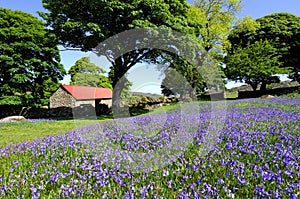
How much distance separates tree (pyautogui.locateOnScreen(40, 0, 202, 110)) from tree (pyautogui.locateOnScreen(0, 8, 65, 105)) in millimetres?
4711

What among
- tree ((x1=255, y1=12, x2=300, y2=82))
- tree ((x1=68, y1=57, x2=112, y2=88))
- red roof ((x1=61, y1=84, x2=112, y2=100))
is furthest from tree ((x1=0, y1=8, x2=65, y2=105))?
tree ((x1=255, y1=12, x2=300, y2=82))

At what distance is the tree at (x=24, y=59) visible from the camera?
87.0 feet

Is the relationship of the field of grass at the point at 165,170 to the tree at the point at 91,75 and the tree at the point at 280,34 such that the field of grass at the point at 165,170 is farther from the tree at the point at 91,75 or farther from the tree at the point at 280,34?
the tree at the point at 280,34

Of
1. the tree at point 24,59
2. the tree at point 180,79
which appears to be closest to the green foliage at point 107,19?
the tree at point 180,79

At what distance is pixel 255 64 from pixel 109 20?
21.2 meters

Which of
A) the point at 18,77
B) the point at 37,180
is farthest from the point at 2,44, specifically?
the point at 37,180

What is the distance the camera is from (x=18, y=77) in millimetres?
26094

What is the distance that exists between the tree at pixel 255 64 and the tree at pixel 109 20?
44.0ft

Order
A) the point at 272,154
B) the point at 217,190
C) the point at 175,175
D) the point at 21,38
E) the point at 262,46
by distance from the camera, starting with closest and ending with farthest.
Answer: the point at 217,190
the point at 175,175
the point at 272,154
the point at 21,38
the point at 262,46

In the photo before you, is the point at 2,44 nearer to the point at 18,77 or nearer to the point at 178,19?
the point at 18,77

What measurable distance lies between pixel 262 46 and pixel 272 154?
109 ft

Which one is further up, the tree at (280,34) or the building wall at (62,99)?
the tree at (280,34)

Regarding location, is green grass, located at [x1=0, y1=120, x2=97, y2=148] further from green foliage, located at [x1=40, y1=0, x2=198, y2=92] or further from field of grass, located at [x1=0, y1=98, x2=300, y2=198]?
green foliage, located at [x1=40, y1=0, x2=198, y2=92]

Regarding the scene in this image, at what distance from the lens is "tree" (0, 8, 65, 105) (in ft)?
87.0
